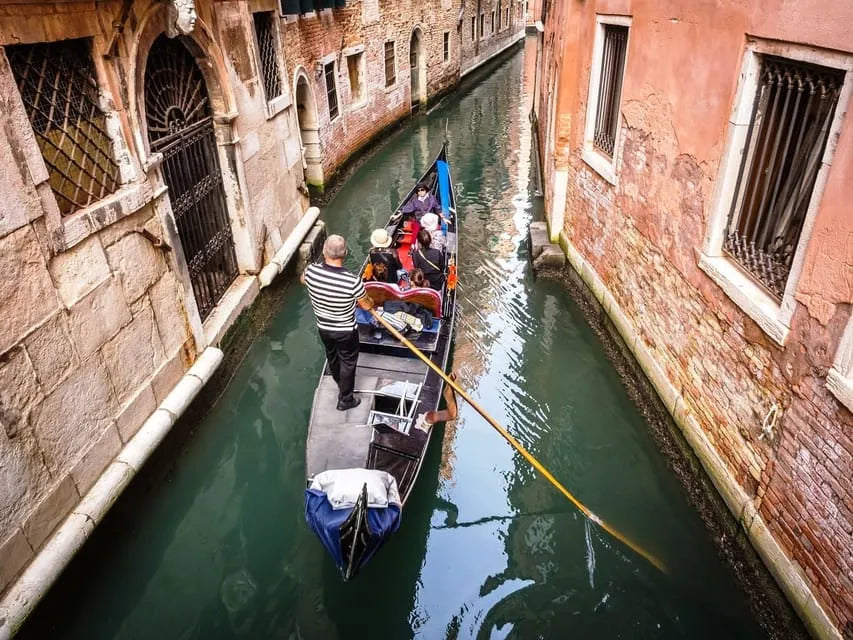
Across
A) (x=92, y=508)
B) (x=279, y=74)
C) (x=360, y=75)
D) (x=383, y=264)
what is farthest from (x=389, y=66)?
(x=92, y=508)

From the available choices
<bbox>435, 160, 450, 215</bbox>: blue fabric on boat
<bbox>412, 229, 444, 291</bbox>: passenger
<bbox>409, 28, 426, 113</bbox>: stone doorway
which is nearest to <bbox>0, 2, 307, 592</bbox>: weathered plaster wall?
<bbox>412, 229, 444, 291</bbox>: passenger

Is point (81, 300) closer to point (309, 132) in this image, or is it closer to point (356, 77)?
point (309, 132)

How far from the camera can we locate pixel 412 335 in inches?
170

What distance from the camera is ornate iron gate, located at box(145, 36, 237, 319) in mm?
3992

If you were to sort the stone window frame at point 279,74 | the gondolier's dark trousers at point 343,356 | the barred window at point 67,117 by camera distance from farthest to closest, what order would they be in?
the stone window frame at point 279,74 → the gondolier's dark trousers at point 343,356 → the barred window at point 67,117

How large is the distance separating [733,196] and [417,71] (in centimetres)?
1255

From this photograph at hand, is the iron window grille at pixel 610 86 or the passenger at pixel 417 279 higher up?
the iron window grille at pixel 610 86

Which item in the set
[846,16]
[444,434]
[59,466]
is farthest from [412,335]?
[846,16]

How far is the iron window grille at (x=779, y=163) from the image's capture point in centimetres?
252

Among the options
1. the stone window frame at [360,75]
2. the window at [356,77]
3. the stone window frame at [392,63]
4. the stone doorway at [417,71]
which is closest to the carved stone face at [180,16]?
the stone window frame at [360,75]

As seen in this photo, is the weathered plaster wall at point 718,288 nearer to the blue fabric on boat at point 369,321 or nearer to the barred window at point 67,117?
the blue fabric on boat at point 369,321

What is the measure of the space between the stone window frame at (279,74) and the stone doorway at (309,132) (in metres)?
1.19

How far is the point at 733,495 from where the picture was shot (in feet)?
10.1

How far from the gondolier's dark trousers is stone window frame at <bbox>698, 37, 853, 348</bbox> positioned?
6.72 feet
